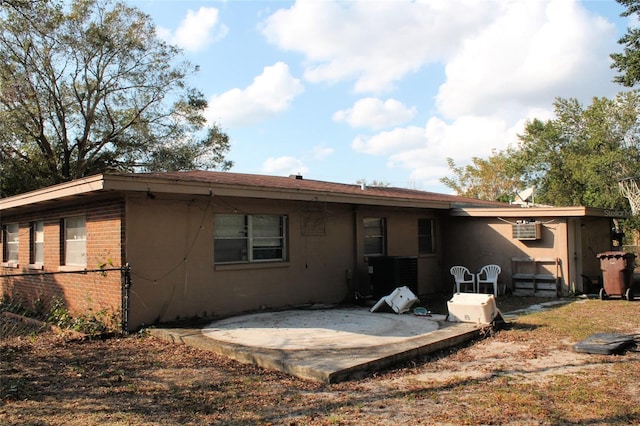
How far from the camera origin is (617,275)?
39.0 ft

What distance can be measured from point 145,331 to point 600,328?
24.7 feet

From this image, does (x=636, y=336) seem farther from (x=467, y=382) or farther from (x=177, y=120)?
(x=177, y=120)

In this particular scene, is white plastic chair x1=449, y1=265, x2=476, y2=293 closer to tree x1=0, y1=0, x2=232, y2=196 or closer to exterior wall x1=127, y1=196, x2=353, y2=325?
exterior wall x1=127, y1=196, x2=353, y2=325

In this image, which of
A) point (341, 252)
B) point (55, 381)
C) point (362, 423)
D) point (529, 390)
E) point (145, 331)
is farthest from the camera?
point (341, 252)

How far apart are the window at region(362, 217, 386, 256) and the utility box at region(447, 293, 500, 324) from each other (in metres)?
4.25

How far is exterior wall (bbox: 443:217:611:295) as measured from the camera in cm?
1295

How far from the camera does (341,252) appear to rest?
1195 cm

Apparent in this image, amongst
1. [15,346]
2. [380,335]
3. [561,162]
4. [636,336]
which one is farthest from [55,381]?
[561,162]

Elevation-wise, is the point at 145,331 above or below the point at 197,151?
below

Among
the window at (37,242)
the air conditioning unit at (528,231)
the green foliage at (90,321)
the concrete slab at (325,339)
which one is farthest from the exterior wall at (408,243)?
the window at (37,242)

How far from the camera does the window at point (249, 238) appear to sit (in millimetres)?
9773

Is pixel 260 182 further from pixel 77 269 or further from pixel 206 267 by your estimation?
pixel 77 269

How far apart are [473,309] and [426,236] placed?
21.3 ft

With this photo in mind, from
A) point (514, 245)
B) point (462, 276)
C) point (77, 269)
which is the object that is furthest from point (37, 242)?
point (514, 245)
